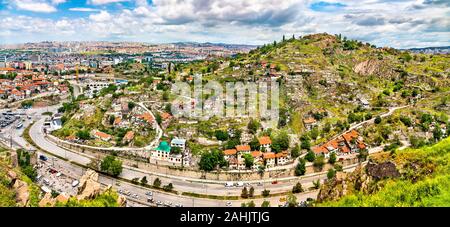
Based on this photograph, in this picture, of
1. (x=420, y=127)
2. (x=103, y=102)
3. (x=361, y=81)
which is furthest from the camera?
(x=361, y=81)

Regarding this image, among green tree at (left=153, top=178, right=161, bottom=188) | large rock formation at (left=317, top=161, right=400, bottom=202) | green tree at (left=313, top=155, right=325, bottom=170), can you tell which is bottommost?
green tree at (left=153, top=178, right=161, bottom=188)

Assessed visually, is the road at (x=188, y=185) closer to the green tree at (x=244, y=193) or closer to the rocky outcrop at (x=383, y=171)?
the green tree at (x=244, y=193)

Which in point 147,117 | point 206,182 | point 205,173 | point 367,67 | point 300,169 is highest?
point 367,67

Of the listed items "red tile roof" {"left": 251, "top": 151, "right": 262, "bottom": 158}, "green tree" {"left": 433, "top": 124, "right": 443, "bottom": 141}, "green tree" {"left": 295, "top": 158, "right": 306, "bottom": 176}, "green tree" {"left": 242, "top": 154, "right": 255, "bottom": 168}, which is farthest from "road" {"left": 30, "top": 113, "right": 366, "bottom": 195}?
"green tree" {"left": 433, "top": 124, "right": 443, "bottom": 141}

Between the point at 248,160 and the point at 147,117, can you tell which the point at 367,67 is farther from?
the point at 147,117

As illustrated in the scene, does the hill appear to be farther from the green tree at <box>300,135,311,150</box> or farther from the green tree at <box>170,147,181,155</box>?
the green tree at <box>170,147,181,155</box>

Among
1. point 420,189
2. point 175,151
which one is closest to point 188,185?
point 175,151

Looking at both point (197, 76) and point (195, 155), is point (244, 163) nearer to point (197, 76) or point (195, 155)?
point (195, 155)

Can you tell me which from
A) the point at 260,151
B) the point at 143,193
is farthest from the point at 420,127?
the point at 143,193

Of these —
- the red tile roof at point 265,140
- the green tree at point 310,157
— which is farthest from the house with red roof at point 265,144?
the green tree at point 310,157
